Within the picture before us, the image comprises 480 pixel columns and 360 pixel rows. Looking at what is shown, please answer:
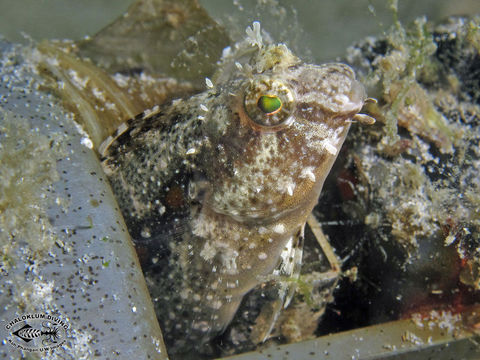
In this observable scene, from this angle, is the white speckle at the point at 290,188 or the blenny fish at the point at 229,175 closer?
the blenny fish at the point at 229,175

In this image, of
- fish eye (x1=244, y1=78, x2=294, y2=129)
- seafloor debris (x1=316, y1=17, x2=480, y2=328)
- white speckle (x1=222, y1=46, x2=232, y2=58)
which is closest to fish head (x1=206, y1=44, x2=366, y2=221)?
fish eye (x1=244, y1=78, x2=294, y2=129)

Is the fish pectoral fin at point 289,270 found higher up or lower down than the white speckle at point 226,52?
lower down

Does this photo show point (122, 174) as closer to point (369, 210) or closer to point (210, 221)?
point (210, 221)

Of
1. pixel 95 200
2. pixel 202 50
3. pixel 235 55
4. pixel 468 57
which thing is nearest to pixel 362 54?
pixel 468 57

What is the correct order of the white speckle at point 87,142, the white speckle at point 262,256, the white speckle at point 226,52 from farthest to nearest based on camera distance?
the white speckle at point 226,52, the white speckle at point 262,256, the white speckle at point 87,142

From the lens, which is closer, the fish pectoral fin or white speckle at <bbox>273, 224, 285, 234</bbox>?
white speckle at <bbox>273, 224, 285, 234</bbox>

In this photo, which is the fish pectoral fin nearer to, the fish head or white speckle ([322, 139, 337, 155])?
the fish head

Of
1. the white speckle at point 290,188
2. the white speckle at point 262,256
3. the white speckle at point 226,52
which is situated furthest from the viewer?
the white speckle at point 226,52

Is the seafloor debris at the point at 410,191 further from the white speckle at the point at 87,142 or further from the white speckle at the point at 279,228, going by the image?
the white speckle at the point at 87,142

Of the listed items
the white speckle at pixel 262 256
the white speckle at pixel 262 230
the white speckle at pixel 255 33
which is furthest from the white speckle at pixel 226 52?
the white speckle at pixel 262 256
